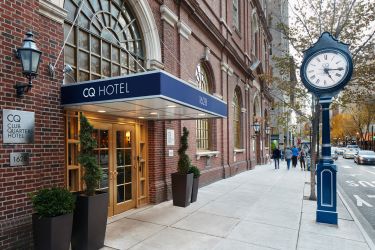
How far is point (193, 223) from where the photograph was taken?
6.87m

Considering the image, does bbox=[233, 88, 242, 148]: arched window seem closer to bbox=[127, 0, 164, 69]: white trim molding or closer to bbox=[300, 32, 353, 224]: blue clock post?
bbox=[127, 0, 164, 69]: white trim molding

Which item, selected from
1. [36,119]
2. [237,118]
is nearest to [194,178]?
[36,119]

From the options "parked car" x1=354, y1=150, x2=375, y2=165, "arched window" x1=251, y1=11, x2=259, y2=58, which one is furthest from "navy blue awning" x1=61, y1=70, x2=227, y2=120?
"parked car" x1=354, y1=150, x2=375, y2=165

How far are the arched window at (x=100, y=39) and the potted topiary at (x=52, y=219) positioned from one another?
2.74 m

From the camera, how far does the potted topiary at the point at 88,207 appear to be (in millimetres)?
4840

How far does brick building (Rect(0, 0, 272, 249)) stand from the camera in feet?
15.8

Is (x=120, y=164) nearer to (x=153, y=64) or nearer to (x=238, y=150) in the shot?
(x=153, y=64)

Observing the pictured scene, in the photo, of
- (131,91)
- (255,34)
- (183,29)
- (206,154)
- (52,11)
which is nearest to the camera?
(131,91)

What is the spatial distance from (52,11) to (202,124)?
29.1 feet

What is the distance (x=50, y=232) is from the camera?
418 centimetres

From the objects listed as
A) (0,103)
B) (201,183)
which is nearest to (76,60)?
(0,103)

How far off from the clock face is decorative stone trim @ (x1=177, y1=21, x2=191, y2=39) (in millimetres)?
4749

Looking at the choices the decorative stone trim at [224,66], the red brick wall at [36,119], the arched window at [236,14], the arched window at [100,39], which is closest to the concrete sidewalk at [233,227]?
the red brick wall at [36,119]

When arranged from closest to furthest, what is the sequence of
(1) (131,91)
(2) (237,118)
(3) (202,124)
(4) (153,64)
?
(1) (131,91)
(4) (153,64)
(3) (202,124)
(2) (237,118)
